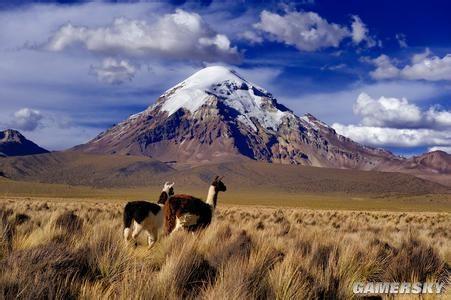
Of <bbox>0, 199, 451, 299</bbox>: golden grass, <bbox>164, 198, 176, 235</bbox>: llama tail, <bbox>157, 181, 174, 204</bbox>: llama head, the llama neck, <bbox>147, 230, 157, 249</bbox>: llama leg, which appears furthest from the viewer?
the llama neck

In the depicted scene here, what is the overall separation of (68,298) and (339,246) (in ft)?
18.5

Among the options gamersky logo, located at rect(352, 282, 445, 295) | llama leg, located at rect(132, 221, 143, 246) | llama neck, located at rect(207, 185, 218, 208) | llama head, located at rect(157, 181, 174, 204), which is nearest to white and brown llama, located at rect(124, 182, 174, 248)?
llama leg, located at rect(132, 221, 143, 246)

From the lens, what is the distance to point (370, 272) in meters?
7.41

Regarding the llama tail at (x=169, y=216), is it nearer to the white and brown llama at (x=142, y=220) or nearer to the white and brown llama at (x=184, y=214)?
the white and brown llama at (x=184, y=214)

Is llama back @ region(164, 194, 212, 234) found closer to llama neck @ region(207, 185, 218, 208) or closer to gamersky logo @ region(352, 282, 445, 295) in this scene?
llama neck @ region(207, 185, 218, 208)

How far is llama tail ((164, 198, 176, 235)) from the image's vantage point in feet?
34.8

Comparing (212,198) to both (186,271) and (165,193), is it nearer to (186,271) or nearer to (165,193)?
(165,193)

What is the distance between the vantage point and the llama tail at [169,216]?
1059 cm

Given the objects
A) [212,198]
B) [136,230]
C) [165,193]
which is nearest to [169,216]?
[136,230]

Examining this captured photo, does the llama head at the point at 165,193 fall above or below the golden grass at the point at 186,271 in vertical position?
above

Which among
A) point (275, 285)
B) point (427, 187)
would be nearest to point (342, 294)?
point (275, 285)

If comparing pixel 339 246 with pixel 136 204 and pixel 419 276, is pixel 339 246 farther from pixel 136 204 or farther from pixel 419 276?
pixel 136 204

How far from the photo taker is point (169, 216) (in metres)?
10.7

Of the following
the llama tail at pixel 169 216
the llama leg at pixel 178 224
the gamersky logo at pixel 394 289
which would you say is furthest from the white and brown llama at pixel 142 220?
the gamersky logo at pixel 394 289
